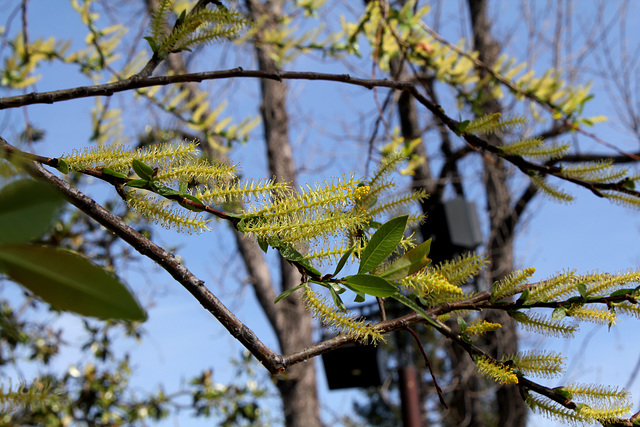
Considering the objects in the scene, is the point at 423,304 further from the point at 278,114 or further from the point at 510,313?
the point at 278,114

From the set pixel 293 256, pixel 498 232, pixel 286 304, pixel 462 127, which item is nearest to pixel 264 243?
pixel 293 256

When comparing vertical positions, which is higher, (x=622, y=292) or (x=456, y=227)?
(x=456, y=227)

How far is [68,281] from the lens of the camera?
171 millimetres

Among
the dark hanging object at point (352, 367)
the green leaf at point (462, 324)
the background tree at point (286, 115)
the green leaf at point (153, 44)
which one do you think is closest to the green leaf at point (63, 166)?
the background tree at point (286, 115)

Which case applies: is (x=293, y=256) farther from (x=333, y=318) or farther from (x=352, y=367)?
(x=352, y=367)

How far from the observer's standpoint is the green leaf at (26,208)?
159 mm

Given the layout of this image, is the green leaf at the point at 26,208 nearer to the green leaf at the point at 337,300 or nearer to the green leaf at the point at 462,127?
A: the green leaf at the point at 337,300

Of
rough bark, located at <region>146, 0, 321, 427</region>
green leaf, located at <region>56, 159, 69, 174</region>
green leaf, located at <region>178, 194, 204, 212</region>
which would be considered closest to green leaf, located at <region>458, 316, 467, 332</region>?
green leaf, located at <region>178, 194, 204, 212</region>

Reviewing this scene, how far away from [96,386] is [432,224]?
5.90ft

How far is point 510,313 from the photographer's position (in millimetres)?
483

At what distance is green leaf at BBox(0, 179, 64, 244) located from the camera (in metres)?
0.16

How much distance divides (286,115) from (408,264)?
340 centimetres

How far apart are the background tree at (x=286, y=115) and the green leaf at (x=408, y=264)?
4cm

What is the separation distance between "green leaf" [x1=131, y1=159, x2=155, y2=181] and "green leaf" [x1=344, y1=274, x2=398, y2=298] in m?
0.17
